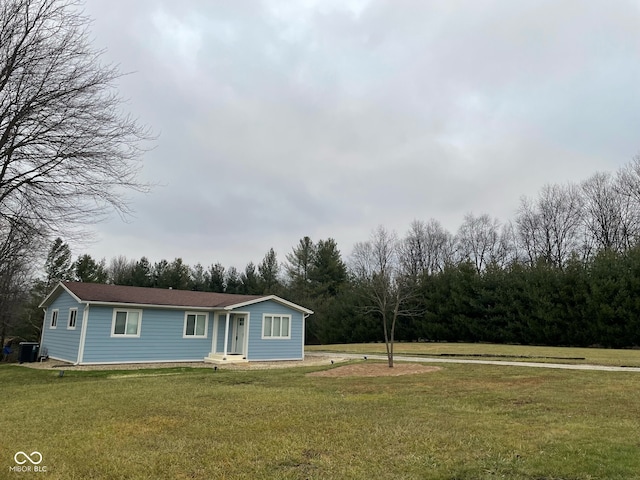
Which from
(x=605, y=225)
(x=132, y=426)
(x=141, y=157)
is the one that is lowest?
(x=132, y=426)

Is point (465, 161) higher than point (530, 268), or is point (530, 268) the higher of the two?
point (465, 161)

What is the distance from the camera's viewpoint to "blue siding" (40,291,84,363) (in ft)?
57.4

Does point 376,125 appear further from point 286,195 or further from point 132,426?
point 132,426

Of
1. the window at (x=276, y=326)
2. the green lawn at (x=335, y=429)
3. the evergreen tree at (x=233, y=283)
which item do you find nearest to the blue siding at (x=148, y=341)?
the window at (x=276, y=326)

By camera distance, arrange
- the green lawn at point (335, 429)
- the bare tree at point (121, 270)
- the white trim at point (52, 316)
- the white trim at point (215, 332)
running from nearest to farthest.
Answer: the green lawn at point (335, 429) → the white trim at point (52, 316) → the white trim at point (215, 332) → the bare tree at point (121, 270)

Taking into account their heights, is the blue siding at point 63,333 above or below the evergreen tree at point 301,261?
below

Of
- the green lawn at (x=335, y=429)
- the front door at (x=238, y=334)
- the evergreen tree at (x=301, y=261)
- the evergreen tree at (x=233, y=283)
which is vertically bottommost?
the green lawn at (x=335, y=429)

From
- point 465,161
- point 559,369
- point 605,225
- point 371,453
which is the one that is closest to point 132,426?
point 371,453

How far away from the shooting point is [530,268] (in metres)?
33.3

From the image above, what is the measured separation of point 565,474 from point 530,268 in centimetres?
3232

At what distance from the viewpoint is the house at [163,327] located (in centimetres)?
1747

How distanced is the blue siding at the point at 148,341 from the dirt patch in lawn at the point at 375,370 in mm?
8164

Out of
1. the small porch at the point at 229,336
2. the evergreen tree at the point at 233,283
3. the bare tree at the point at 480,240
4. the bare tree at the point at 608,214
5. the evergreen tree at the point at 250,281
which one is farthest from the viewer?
the evergreen tree at the point at 233,283

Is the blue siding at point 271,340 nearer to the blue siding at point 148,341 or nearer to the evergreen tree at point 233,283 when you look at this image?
the blue siding at point 148,341
